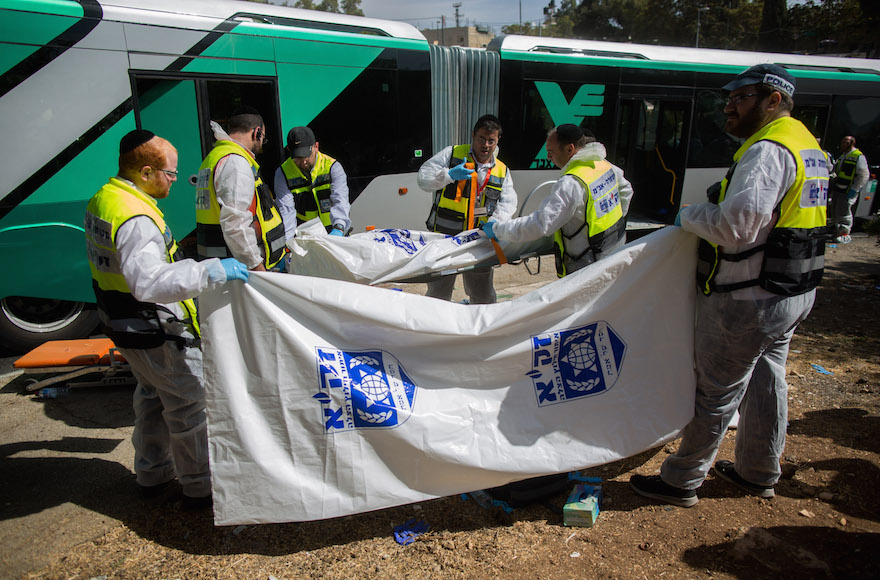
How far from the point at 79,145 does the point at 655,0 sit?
45.7 meters

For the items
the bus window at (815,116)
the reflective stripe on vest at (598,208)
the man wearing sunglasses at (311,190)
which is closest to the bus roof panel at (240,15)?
the man wearing sunglasses at (311,190)

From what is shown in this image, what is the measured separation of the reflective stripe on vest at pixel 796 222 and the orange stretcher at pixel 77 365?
14.0 feet

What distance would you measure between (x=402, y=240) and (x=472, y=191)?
47.7 inches

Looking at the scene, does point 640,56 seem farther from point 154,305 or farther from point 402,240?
point 154,305

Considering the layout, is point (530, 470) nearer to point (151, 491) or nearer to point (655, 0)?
point (151, 491)

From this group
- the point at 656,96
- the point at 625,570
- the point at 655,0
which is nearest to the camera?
the point at 625,570

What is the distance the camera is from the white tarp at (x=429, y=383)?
2.62 m

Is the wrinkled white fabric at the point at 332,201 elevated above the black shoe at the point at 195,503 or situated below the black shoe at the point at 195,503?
above

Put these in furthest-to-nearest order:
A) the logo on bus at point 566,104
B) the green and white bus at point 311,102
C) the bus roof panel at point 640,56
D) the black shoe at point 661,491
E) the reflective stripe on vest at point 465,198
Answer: the logo on bus at point 566,104 → the bus roof panel at point 640,56 → the reflective stripe on vest at point 465,198 → the green and white bus at point 311,102 → the black shoe at point 661,491

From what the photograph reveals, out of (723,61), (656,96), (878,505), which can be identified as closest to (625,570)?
(878,505)

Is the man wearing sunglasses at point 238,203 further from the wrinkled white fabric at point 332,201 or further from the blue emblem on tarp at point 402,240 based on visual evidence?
the wrinkled white fabric at point 332,201

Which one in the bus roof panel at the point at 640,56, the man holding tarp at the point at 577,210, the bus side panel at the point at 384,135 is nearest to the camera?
the man holding tarp at the point at 577,210

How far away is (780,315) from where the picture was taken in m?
2.71

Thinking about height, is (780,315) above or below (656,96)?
below
